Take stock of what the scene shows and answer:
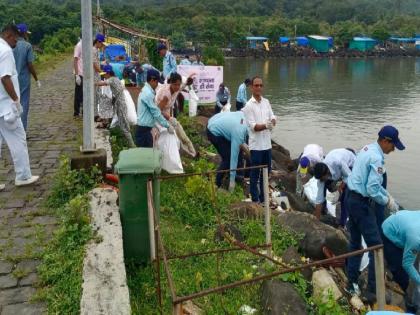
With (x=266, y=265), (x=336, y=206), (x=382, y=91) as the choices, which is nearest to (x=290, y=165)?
(x=336, y=206)

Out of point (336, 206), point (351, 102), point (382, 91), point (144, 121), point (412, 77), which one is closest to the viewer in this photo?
point (144, 121)

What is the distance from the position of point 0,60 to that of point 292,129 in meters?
14.3

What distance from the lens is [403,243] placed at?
483 centimetres

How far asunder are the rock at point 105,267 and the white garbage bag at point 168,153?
1729 mm

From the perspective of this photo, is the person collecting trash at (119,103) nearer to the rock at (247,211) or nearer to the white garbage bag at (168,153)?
the white garbage bag at (168,153)

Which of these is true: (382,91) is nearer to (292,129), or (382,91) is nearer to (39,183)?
(292,129)

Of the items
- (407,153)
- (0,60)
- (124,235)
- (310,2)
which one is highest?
(310,2)

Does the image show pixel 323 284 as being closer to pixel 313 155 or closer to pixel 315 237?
pixel 315 237

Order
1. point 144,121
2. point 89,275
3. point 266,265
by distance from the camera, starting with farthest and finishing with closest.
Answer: point 144,121, point 266,265, point 89,275

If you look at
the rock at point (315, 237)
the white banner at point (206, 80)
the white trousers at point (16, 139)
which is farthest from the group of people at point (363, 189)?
the white banner at point (206, 80)

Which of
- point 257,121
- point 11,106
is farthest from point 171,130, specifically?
point 11,106

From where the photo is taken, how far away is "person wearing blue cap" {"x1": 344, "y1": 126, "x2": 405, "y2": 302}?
4758mm

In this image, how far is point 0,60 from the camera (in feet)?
16.1

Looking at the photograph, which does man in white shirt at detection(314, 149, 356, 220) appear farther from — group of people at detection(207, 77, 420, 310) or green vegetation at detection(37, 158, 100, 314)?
green vegetation at detection(37, 158, 100, 314)
